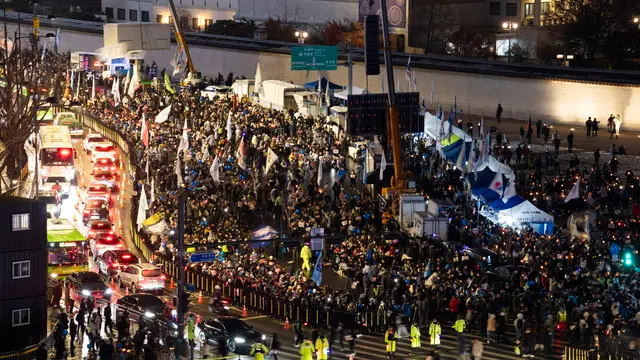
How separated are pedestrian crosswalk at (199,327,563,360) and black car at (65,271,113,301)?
22.6 feet

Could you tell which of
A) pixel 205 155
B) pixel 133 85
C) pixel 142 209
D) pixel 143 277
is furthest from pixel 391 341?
pixel 133 85

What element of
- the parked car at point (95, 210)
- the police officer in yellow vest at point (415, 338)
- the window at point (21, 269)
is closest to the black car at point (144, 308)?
the window at point (21, 269)

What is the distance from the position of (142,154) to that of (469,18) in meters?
46.9

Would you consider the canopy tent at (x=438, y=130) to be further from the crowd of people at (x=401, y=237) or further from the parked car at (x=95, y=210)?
the parked car at (x=95, y=210)

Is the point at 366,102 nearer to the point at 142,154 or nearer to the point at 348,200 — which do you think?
the point at 348,200

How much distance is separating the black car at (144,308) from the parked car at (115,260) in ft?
15.8

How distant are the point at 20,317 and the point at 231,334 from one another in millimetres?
5757

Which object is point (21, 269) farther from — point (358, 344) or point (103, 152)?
point (103, 152)

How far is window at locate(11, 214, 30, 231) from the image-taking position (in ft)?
133

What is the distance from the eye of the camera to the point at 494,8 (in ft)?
363

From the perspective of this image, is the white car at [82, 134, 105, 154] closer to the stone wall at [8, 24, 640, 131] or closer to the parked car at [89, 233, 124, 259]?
the stone wall at [8, 24, 640, 131]

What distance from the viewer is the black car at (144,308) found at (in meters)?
42.9

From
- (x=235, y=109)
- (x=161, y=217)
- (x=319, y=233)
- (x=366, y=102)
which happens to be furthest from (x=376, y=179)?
(x=235, y=109)

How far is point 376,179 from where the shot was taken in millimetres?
59906
